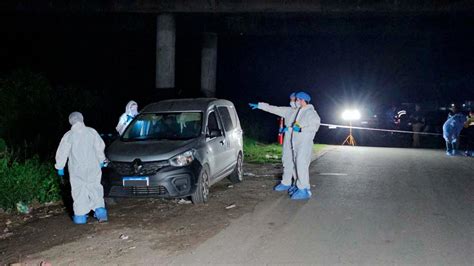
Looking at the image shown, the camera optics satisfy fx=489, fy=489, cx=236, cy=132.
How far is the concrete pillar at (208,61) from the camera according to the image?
23750 millimetres

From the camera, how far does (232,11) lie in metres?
19.5

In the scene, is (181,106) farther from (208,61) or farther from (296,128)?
(208,61)

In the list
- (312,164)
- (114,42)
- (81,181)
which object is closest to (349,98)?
(114,42)

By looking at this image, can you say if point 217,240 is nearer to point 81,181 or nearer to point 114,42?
point 81,181

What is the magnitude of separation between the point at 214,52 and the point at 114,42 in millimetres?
7410

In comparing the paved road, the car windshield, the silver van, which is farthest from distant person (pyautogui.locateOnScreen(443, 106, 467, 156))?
the car windshield

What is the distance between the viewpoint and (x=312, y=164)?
46.6 feet

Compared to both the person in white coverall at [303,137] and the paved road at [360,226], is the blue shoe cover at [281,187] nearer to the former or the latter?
the paved road at [360,226]

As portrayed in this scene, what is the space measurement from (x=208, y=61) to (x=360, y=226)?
693 inches

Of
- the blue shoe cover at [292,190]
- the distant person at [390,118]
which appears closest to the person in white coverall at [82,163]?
the blue shoe cover at [292,190]

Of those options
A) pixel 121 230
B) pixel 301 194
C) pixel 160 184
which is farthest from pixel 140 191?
pixel 301 194

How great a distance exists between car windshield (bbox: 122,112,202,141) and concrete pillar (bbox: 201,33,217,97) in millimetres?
14208

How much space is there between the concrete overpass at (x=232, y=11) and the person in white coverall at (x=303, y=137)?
429 inches

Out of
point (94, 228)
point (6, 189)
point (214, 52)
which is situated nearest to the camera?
point (94, 228)
